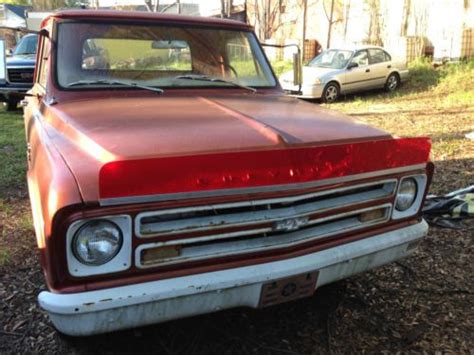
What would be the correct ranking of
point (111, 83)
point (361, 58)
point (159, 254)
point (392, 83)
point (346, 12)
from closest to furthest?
1. point (159, 254)
2. point (111, 83)
3. point (361, 58)
4. point (392, 83)
5. point (346, 12)

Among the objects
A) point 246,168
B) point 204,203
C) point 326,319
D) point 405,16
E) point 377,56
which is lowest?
point 326,319

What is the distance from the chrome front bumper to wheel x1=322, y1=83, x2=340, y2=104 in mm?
11171

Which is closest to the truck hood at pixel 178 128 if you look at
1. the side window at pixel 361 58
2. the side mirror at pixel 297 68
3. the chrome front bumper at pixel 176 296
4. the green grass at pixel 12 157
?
A: the chrome front bumper at pixel 176 296

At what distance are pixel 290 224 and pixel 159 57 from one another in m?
1.96

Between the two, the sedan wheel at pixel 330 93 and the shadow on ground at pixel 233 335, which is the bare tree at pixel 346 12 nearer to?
the sedan wheel at pixel 330 93

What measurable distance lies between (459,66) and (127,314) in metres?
14.0

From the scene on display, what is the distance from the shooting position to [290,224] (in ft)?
7.39

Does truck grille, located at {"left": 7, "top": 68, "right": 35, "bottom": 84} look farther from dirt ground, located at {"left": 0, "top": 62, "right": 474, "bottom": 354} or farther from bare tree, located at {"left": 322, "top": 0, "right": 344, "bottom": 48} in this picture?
bare tree, located at {"left": 322, "top": 0, "right": 344, "bottom": 48}

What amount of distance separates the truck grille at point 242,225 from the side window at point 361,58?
1224cm

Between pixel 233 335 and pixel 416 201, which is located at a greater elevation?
pixel 416 201

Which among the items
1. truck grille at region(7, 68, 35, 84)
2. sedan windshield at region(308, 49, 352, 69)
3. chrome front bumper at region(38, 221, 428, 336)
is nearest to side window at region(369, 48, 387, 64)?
sedan windshield at region(308, 49, 352, 69)

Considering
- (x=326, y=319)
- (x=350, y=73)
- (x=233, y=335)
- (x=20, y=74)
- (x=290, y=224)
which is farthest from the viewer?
(x=350, y=73)

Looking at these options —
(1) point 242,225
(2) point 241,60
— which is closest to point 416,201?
(1) point 242,225

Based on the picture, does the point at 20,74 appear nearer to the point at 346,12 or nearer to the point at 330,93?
the point at 330,93
